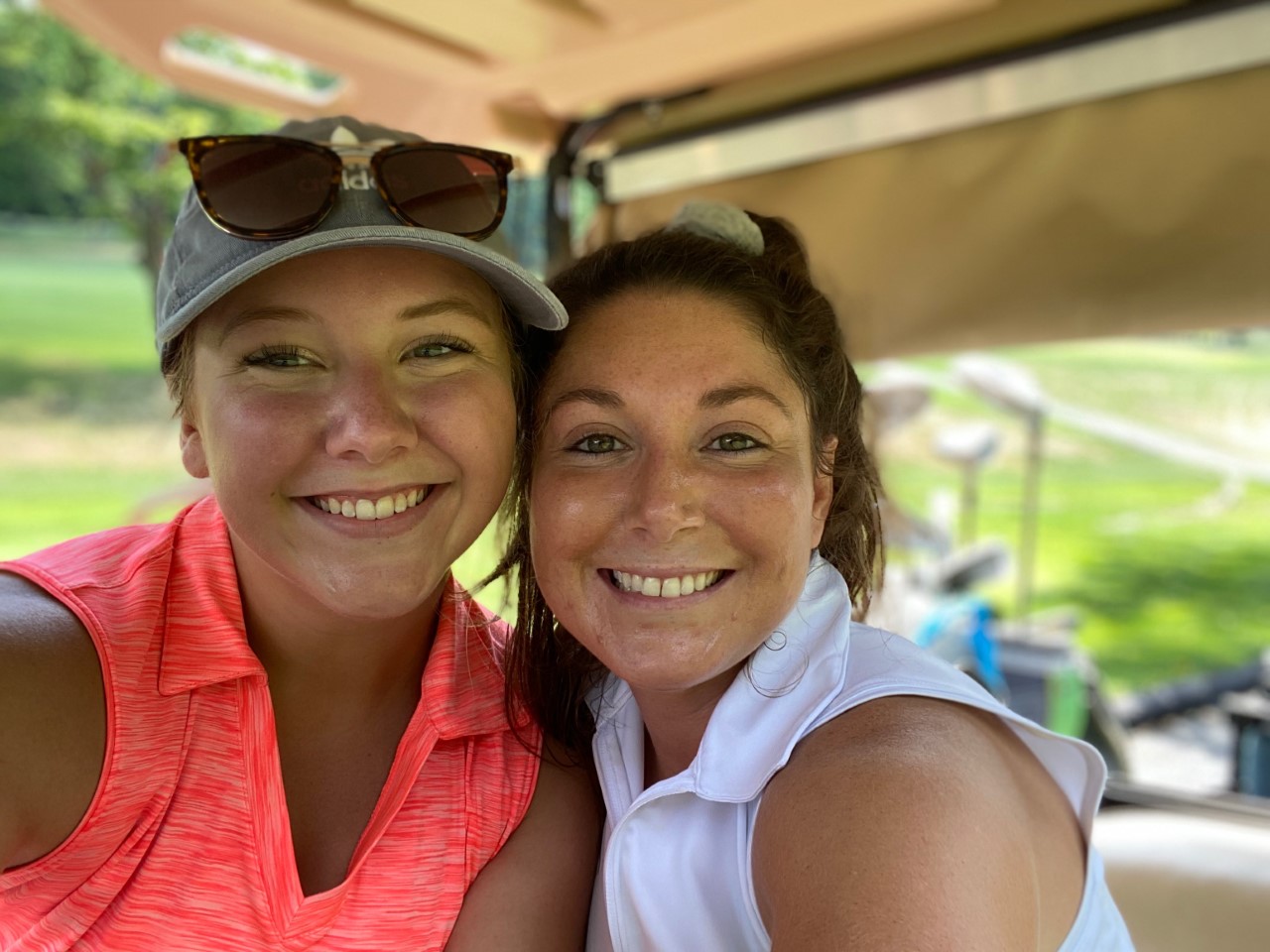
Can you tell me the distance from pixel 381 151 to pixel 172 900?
0.99 m

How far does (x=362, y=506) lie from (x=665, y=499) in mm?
381

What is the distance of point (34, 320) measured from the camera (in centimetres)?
1486

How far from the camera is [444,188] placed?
1461mm

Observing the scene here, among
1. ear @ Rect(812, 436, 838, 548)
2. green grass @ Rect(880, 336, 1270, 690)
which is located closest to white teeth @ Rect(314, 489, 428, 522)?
ear @ Rect(812, 436, 838, 548)

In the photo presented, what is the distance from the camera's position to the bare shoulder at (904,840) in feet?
3.41

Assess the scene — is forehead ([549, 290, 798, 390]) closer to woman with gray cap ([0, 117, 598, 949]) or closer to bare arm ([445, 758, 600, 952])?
woman with gray cap ([0, 117, 598, 949])

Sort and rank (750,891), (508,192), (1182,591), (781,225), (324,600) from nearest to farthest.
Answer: (750,891) → (324,600) → (508,192) → (781,225) → (1182,591)

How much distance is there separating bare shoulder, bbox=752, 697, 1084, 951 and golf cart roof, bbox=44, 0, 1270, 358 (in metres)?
1.24

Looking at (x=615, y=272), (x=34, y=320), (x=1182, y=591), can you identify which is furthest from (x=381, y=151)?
(x=34, y=320)

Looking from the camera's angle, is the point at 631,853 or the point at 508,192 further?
the point at 508,192

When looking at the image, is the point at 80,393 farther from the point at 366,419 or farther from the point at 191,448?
the point at 366,419

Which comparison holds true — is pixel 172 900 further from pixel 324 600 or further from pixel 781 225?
pixel 781 225

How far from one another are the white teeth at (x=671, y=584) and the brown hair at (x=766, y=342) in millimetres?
265

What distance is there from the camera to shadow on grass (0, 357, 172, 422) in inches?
503
